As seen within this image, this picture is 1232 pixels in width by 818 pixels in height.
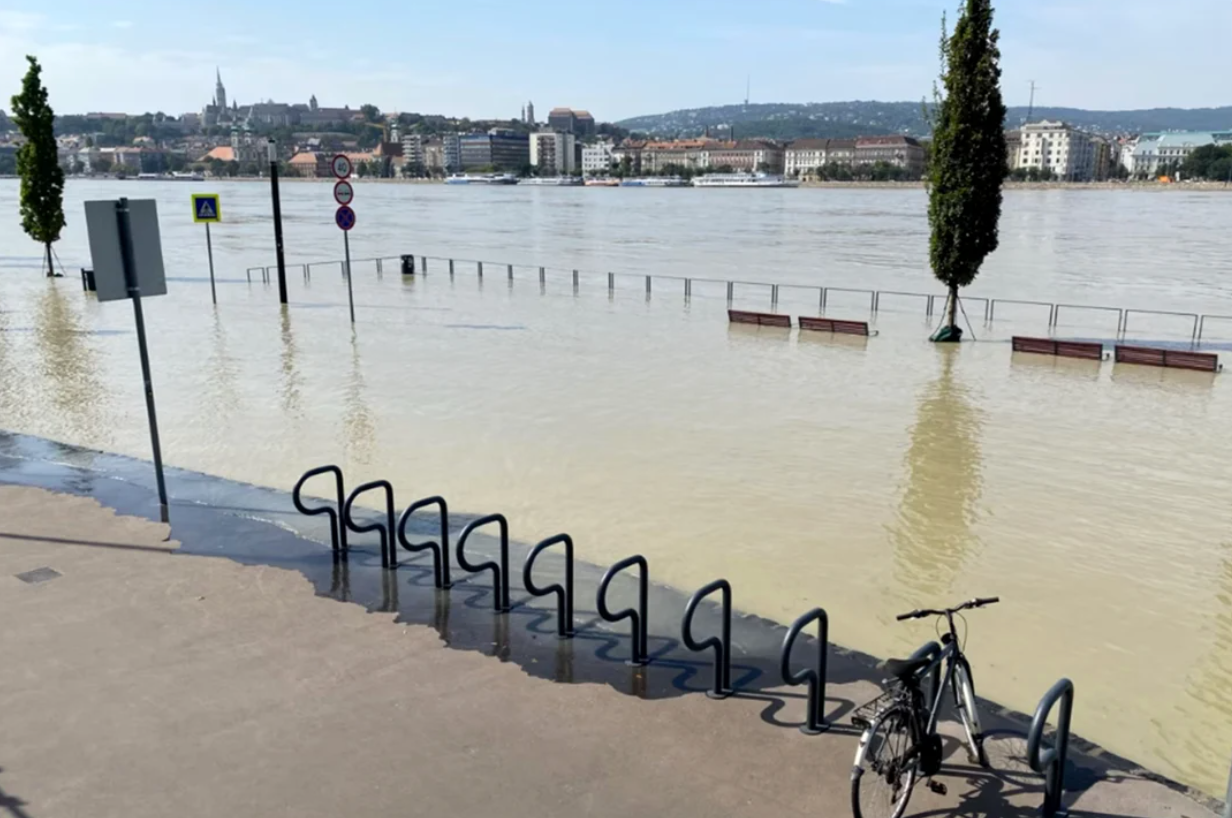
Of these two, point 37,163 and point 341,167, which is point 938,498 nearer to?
point 341,167

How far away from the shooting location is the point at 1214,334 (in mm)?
26484

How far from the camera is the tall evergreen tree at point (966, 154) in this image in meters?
24.5

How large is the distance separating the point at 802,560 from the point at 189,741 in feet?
18.7

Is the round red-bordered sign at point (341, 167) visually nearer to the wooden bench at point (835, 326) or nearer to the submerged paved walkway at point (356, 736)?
the wooden bench at point (835, 326)

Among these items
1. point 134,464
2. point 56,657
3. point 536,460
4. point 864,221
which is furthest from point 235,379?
point 864,221

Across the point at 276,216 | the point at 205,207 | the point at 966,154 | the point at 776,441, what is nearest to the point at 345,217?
the point at 276,216

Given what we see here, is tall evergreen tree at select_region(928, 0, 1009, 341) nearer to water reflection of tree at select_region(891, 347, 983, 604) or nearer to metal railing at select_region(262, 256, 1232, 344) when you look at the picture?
metal railing at select_region(262, 256, 1232, 344)

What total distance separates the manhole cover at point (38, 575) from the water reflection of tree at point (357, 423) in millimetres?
4866

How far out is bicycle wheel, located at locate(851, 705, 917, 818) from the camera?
4.48 m

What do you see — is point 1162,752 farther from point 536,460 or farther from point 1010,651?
point 536,460

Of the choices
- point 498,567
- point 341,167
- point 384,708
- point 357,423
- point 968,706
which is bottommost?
point 357,423

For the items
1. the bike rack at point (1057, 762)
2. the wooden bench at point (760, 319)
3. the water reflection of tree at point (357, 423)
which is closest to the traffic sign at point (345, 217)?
the water reflection of tree at point (357, 423)

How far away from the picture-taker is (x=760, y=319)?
25625mm

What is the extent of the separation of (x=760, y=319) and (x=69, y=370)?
1600 cm
